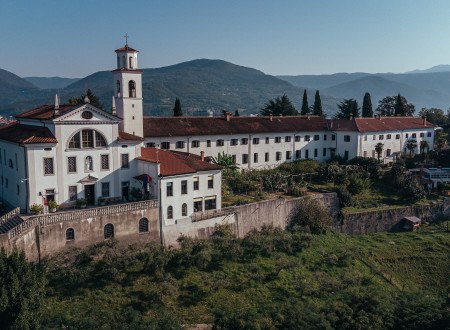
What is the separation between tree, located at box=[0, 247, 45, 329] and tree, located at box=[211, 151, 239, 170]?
2997 cm

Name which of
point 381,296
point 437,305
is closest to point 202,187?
point 381,296

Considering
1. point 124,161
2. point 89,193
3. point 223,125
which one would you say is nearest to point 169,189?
point 124,161

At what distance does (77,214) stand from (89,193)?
18.6ft

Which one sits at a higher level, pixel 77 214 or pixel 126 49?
pixel 126 49

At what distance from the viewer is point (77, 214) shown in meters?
32.1

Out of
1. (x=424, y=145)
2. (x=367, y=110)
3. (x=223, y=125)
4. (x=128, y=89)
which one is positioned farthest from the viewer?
(x=367, y=110)

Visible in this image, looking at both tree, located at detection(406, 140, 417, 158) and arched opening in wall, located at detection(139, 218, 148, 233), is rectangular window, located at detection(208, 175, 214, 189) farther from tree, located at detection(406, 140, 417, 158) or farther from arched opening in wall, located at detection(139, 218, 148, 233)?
tree, located at detection(406, 140, 417, 158)

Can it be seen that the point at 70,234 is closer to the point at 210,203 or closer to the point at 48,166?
the point at 48,166

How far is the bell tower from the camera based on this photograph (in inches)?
1748

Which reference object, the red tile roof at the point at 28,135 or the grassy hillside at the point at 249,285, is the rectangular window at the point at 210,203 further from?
the red tile roof at the point at 28,135

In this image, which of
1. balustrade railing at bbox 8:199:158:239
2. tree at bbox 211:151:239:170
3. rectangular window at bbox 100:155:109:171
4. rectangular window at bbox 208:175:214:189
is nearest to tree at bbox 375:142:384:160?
tree at bbox 211:151:239:170

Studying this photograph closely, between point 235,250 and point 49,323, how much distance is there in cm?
1534

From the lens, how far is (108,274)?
30391 millimetres

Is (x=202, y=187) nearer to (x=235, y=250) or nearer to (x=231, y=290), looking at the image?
(x=235, y=250)
